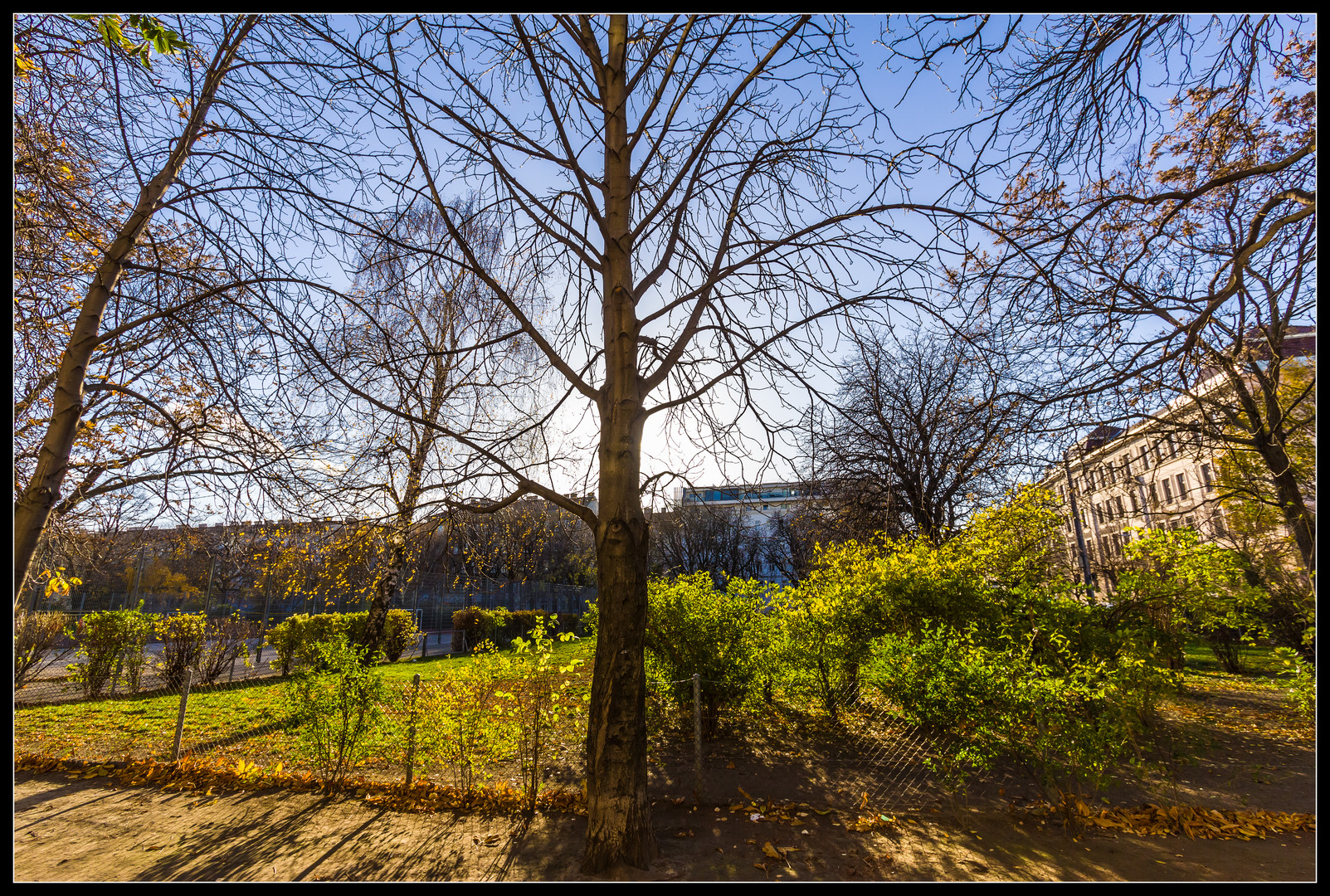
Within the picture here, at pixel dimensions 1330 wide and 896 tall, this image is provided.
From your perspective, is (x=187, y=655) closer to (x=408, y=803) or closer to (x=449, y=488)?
(x=408, y=803)

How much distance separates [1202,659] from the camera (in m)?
16.7

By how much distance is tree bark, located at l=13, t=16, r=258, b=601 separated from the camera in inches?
107

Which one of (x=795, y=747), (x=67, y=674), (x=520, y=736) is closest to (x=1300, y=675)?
(x=795, y=747)

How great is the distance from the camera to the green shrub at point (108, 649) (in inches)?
418

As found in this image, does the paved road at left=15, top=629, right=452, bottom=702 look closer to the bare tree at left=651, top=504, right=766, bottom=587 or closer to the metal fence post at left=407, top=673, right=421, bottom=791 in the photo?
the metal fence post at left=407, top=673, right=421, bottom=791

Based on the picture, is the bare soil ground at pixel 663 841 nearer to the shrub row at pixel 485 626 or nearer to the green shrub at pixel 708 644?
the green shrub at pixel 708 644

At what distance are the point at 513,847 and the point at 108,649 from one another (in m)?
11.4

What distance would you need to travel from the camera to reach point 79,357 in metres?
2.88

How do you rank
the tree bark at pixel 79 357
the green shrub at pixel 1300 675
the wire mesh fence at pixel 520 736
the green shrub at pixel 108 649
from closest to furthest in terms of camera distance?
the tree bark at pixel 79 357
the wire mesh fence at pixel 520 736
the green shrub at pixel 1300 675
the green shrub at pixel 108 649

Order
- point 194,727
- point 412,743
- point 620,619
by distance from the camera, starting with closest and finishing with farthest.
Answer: point 620,619 < point 412,743 < point 194,727

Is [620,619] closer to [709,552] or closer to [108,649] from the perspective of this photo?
[108,649]

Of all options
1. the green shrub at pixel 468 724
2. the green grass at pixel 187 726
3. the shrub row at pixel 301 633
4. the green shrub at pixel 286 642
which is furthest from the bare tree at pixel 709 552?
the green shrub at pixel 468 724

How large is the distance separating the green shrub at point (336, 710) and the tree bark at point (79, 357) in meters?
3.23
